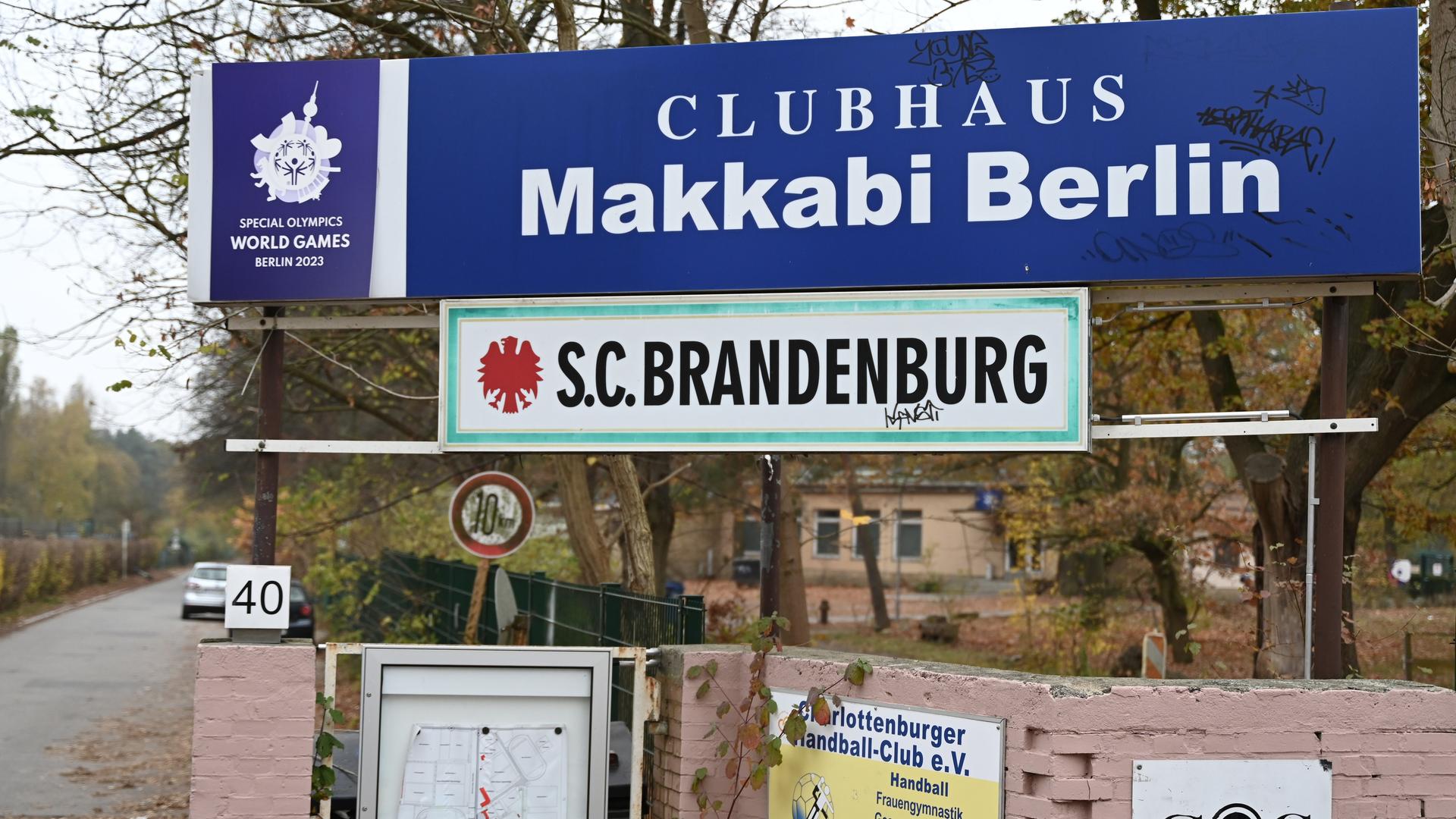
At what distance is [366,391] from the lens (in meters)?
19.9

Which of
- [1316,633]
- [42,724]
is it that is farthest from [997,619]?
[1316,633]

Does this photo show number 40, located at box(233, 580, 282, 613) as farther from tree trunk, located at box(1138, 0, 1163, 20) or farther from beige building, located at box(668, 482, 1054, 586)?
beige building, located at box(668, 482, 1054, 586)

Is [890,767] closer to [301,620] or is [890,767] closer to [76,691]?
[76,691]

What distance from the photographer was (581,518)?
14.2 m

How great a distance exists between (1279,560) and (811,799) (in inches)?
238

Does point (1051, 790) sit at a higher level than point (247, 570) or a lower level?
lower

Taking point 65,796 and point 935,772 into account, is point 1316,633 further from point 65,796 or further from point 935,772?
point 65,796

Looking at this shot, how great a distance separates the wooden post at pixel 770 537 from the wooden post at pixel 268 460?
2496mm

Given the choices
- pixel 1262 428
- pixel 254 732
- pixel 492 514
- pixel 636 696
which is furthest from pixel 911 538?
pixel 254 732

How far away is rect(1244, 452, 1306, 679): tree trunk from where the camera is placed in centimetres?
1032

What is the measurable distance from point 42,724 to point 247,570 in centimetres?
1126

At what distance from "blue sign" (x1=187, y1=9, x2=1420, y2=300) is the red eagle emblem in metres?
0.32

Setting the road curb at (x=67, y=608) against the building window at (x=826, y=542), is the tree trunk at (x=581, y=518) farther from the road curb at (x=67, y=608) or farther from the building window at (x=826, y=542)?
the building window at (x=826, y=542)

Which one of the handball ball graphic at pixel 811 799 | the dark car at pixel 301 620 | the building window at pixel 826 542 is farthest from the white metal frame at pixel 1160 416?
Answer: the building window at pixel 826 542
